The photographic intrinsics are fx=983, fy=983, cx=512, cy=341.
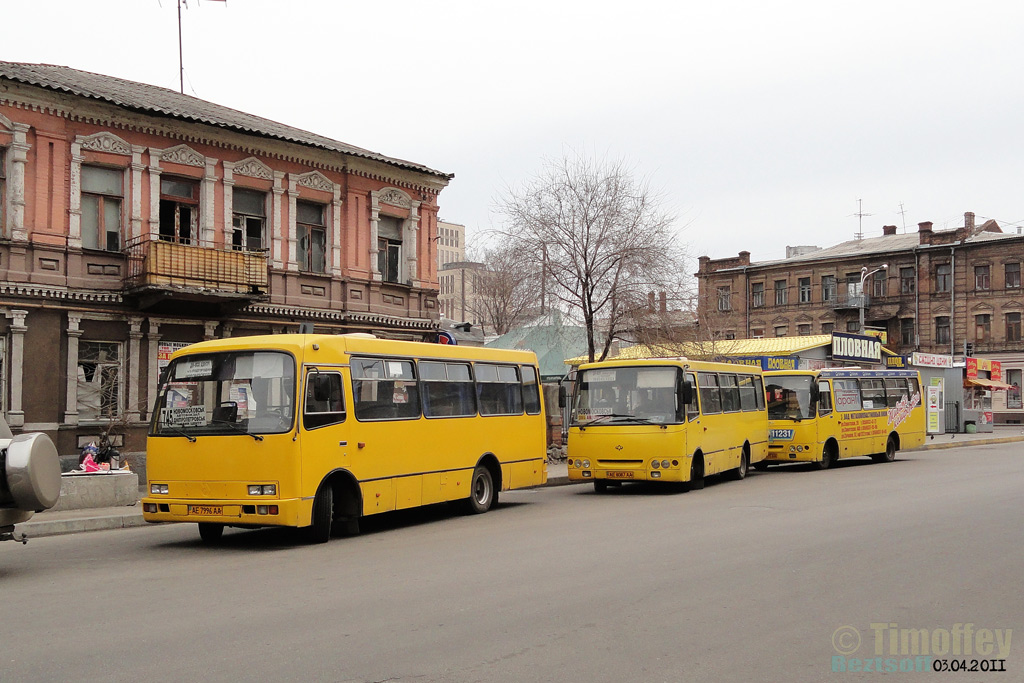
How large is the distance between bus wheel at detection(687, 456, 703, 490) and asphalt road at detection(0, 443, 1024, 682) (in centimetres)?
425

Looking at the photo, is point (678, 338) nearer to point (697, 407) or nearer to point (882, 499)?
point (697, 407)

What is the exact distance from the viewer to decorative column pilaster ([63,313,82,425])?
804 inches

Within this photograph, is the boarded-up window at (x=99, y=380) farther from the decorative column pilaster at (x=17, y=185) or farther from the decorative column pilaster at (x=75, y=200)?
the decorative column pilaster at (x=17, y=185)

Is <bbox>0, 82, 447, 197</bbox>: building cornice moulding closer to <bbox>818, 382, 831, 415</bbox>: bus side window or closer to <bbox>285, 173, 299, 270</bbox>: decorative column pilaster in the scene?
<bbox>285, 173, 299, 270</bbox>: decorative column pilaster

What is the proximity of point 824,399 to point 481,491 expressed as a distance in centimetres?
1416

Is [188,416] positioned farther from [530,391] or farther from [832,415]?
[832,415]

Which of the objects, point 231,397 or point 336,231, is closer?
point 231,397

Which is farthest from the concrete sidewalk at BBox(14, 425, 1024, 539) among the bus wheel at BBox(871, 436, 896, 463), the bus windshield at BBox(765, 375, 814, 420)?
the bus wheel at BBox(871, 436, 896, 463)

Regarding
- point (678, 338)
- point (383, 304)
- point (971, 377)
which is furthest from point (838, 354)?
point (383, 304)

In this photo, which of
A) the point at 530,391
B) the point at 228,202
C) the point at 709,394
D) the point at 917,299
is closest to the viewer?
the point at 530,391

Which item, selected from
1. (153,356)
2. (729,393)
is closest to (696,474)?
(729,393)

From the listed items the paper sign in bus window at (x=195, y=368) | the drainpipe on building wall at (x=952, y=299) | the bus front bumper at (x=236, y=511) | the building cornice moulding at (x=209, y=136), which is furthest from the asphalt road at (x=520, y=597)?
the drainpipe on building wall at (x=952, y=299)

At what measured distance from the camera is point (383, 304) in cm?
2739

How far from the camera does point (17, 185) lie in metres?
19.8
